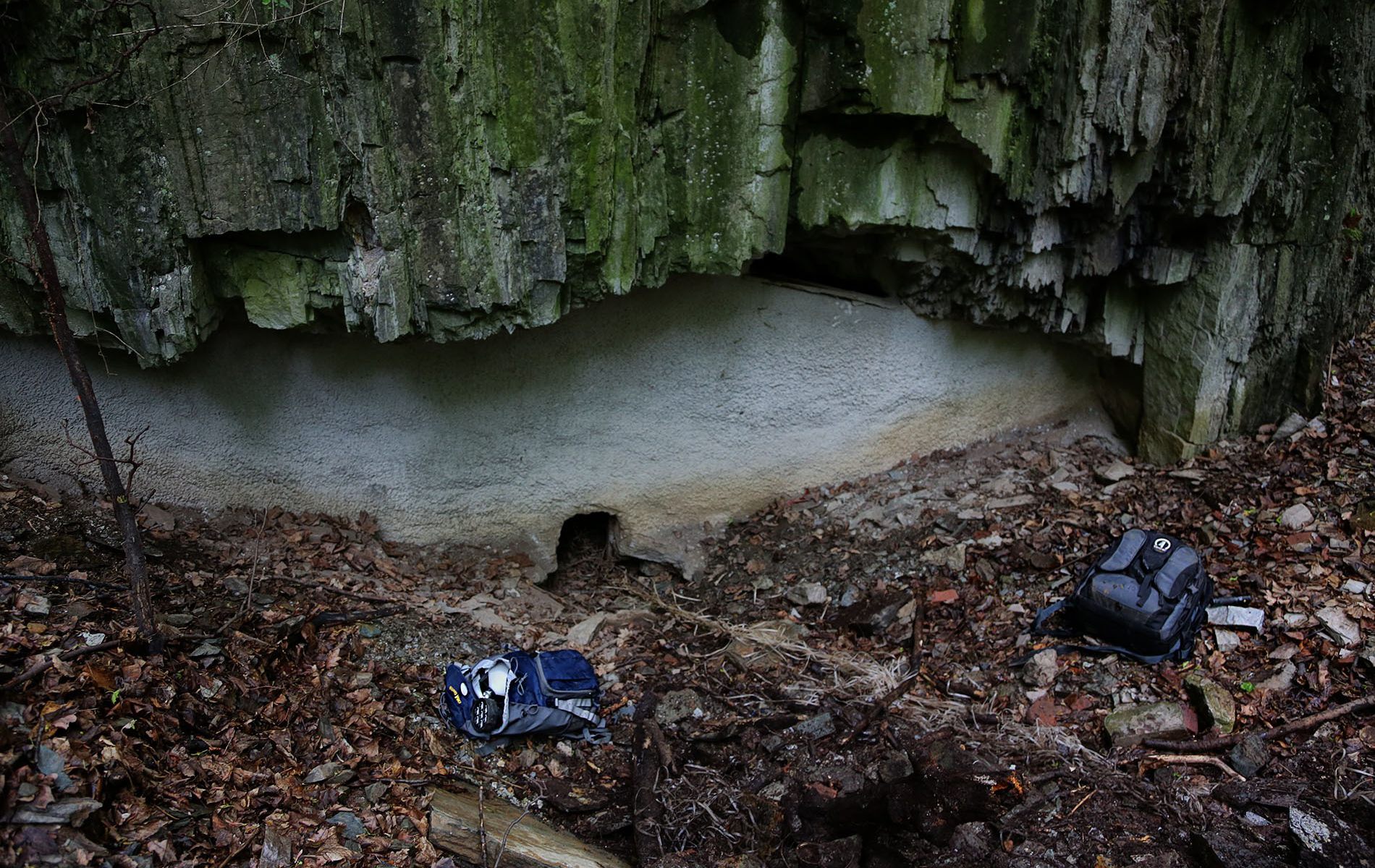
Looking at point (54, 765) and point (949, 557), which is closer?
point (54, 765)

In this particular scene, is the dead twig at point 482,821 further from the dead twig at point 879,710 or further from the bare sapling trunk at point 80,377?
the dead twig at point 879,710

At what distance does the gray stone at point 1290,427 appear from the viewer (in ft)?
21.2

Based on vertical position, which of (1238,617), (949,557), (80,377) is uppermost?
(80,377)

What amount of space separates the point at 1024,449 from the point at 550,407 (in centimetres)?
364

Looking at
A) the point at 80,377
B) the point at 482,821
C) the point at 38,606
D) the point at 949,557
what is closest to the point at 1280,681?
the point at 949,557

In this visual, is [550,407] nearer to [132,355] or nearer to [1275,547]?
[132,355]

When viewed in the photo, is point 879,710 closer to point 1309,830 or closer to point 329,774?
point 1309,830

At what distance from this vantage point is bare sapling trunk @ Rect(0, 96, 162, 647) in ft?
12.2

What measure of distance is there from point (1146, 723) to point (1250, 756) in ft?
1.44

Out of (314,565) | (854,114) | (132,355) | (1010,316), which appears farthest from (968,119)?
(132,355)

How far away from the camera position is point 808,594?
6066 millimetres

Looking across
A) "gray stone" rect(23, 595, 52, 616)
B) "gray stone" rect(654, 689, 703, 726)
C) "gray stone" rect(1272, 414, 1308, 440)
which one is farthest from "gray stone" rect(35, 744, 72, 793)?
"gray stone" rect(1272, 414, 1308, 440)

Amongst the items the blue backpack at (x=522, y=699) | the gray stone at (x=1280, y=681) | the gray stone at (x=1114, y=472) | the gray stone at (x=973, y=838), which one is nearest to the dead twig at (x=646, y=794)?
the blue backpack at (x=522, y=699)

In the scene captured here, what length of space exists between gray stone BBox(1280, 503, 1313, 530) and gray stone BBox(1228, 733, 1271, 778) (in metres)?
1.73
